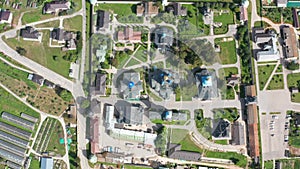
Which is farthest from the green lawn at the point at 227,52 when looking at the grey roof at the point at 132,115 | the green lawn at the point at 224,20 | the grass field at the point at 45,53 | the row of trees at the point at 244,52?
the grass field at the point at 45,53

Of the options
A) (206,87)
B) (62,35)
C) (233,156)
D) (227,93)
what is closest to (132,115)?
(206,87)

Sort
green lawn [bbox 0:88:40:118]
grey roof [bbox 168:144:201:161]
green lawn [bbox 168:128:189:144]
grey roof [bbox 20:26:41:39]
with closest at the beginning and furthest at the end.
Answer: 1. grey roof [bbox 168:144:201:161]
2. green lawn [bbox 168:128:189:144]
3. green lawn [bbox 0:88:40:118]
4. grey roof [bbox 20:26:41:39]

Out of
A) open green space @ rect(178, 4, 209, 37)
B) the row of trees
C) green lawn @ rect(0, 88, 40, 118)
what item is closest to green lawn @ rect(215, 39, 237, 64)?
the row of trees

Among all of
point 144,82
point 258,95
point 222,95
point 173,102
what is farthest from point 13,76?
point 258,95

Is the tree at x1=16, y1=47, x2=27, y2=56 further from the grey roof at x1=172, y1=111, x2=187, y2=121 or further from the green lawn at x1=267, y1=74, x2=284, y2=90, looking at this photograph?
the green lawn at x1=267, y1=74, x2=284, y2=90

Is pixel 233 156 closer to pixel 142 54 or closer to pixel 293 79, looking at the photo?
pixel 293 79

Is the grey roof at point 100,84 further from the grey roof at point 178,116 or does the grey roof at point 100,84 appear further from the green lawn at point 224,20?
the green lawn at point 224,20
